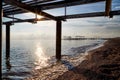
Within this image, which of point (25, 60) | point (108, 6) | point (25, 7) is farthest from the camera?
point (25, 60)

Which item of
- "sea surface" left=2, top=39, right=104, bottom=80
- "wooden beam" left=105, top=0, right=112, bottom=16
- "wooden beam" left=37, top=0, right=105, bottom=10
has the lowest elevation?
"sea surface" left=2, top=39, right=104, bottom=80

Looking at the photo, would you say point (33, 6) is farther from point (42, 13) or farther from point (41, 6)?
point (42, 13)

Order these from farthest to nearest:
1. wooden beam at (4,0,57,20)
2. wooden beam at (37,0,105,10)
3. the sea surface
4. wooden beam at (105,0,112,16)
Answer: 1. the sea surface
2. wooden beam at (37,0,105,10)
3. wooden beam at (105,0,112,16)
4. wooden beam at (4,0,57,20)

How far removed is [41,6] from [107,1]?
352 centimetres

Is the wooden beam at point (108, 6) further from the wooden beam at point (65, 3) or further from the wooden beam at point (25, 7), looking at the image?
the wooden beam at point (25, 7)

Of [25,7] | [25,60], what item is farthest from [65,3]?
[25,60]

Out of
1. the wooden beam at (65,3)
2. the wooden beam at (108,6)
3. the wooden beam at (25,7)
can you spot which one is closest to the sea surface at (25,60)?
the wooden beam at (25,7)

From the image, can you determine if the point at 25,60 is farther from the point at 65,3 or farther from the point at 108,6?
the point at 108,6

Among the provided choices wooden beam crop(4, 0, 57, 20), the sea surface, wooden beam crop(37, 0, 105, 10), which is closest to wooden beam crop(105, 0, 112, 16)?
wooden beam crop(37, 0, 105, 10)

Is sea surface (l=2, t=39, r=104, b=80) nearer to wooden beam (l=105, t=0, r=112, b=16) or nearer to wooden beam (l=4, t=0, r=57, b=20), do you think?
wooden beam (l=4, t=0, r=57, b=20)

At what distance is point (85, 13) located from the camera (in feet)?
30.5

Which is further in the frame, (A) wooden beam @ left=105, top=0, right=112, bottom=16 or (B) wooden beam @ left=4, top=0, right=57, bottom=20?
(A) wooden beam @ left=105, top=0, right=112, bottom=16

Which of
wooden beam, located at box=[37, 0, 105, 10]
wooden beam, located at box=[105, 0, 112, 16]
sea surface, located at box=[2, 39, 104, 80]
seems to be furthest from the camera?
sea surface, located at box=[2, 39, 104, 80]

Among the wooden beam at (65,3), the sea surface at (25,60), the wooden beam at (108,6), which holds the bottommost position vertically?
the sea surface at (25,60)
